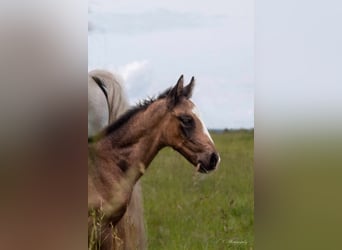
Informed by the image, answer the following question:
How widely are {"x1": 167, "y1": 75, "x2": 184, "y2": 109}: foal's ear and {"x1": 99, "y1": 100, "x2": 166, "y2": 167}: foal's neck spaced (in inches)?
1.9

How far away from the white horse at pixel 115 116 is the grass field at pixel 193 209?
2.3 inches

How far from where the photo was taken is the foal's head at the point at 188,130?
140 inches

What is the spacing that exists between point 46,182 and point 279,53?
132 cm

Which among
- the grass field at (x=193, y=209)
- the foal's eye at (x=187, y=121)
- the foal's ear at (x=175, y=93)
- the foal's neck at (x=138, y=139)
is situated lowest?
the grass field at (x=193, y=209)

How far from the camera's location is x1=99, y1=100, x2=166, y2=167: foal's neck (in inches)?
142

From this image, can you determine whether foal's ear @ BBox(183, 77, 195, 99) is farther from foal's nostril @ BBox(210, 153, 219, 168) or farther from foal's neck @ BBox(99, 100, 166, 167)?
foal's nostril @ BBox(210, 153, 219, 168)

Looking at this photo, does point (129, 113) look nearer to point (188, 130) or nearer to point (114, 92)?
point (114, 92)

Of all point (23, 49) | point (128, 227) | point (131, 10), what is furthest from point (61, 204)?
point (131, 10)

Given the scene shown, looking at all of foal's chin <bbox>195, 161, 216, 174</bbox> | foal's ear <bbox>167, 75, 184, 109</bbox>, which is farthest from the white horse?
foal's chin <bbox>195, 161, 216, 174</bbox>

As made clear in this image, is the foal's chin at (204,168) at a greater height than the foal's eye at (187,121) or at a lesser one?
lesser

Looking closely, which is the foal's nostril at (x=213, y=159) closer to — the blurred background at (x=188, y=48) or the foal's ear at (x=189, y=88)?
the blurred background at (x=188, y=48)

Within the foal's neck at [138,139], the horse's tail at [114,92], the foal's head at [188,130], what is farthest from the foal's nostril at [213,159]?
the horse's tail at [114,92]

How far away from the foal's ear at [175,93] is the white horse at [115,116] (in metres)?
0.22

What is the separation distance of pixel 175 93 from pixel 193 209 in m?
Result: 0.59
